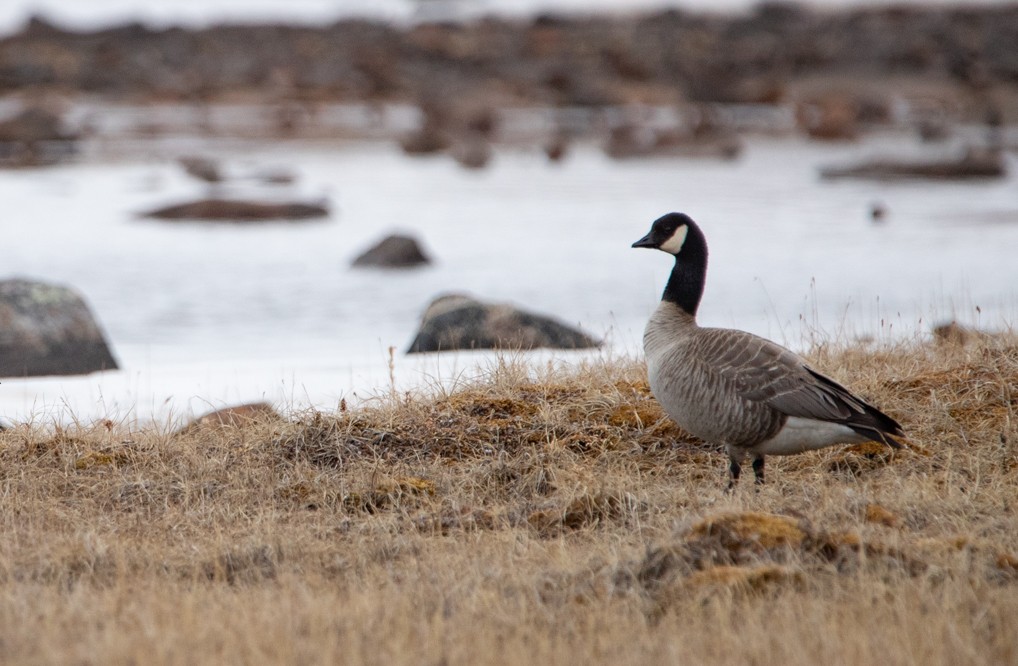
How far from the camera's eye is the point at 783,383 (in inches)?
224

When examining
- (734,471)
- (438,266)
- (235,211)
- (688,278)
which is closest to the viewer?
(734,471)

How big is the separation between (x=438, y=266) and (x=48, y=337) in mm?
A: 7060

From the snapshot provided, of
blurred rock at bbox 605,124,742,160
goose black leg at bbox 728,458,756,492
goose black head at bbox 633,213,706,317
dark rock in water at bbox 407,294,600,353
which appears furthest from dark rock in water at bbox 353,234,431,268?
blurred rock at bbox 605,124,742,160

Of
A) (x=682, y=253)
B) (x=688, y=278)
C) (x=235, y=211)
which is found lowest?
(x=688, y=278)

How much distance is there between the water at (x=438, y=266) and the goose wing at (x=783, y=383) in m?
2.15

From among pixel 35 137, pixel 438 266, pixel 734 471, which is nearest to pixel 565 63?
pixel 35 137

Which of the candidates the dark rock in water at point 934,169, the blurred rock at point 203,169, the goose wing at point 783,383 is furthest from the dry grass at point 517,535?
the blurred rock at point 203,169

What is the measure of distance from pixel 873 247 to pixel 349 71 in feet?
169

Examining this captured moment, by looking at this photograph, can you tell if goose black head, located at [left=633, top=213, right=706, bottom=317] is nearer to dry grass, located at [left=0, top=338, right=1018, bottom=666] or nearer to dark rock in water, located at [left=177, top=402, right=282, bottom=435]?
dry grass, located at [left=0, top=338, right=1018, bottom=666]

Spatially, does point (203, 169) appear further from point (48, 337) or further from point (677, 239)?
point (677, 239)

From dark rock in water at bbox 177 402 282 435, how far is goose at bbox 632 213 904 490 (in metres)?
2.30

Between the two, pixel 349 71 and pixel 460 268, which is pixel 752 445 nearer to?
pixel 460 268

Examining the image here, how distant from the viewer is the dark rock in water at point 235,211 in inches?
820

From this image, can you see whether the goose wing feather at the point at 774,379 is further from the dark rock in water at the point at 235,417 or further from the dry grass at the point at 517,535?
the dark rock in water at the point at 235,417
